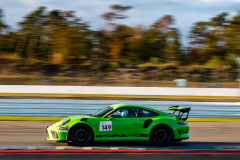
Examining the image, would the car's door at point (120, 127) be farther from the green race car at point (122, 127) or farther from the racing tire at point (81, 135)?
the racing tire at point (81, 135)

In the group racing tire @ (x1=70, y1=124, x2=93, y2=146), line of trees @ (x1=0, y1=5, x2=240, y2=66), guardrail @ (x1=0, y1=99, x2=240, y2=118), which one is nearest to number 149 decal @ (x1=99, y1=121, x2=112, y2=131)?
racing tire @ (x1=70, y1=124, x2=93, y2=146)

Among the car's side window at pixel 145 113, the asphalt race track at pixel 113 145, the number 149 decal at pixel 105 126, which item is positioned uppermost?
the car's side window at pixel 145 113

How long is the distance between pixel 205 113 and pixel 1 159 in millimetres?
10035

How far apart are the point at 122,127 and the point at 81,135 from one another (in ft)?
3.07

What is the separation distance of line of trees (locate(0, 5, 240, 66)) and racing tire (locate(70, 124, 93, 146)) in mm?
39594

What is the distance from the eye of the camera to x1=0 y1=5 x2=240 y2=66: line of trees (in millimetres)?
48312

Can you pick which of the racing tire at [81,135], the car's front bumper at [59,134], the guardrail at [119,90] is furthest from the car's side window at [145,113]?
the guardrail at [119,90]

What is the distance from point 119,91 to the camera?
25.6 metres

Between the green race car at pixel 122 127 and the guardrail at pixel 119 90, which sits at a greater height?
the guardrail at pixel 119 90

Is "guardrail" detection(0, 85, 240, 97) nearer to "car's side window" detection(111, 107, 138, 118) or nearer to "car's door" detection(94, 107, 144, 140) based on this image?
"car's side window" detection(111, 107, 138, 118)

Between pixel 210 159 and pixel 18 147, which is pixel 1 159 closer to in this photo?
pixel 18 147

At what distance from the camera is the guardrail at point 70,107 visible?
12773mm

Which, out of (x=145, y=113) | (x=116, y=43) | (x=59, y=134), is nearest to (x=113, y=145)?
(x=145, y=113)

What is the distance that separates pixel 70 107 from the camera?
1288 centimetres
